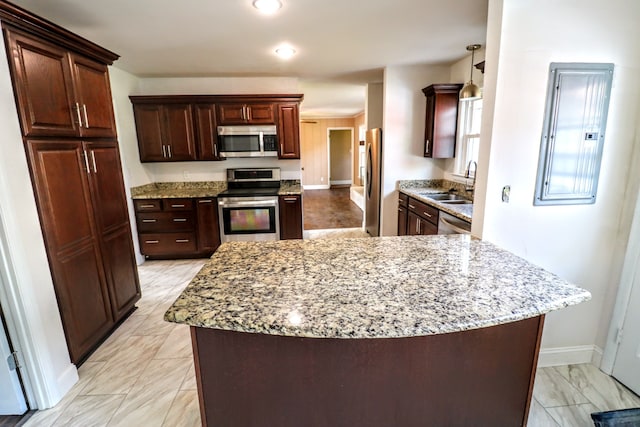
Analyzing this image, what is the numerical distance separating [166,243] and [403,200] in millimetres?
3056

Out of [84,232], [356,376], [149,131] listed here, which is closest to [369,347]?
[356,376]

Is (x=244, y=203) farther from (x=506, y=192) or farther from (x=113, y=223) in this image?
(x=506, y=192)

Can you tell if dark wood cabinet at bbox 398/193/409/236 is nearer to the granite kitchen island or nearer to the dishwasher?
the dishwasher

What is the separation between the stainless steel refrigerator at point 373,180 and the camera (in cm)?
420

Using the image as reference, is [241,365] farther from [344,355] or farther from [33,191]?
[33,191]

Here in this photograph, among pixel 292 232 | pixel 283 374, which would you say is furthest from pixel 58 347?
pixel 292 232

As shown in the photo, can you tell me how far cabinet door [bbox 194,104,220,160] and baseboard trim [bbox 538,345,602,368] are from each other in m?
3.84

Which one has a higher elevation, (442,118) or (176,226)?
(442,118)

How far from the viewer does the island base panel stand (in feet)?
3.50

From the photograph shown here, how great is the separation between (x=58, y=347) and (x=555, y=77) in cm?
319

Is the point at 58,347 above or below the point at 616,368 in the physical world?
above

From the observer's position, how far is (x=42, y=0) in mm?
1973

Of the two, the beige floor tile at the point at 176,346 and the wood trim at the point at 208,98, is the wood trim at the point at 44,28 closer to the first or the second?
the wood trim at the point at 208,98

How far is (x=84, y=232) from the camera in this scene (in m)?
2.04
